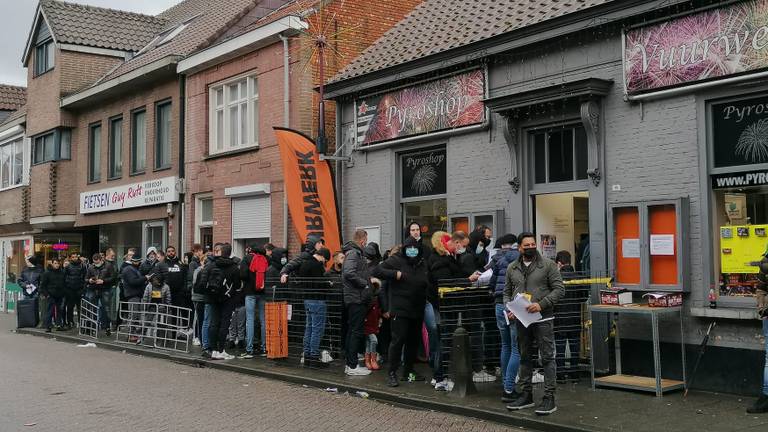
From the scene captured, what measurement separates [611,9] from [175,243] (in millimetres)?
13795

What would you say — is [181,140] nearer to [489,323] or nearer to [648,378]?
[489,323]

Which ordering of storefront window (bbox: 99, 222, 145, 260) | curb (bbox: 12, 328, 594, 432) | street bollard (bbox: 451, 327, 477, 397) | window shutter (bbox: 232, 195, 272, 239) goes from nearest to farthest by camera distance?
curb (bbox: 12, 328, 594, 432), street bollard (bbox: 451, 327, 477, 397), window shutter (bbox: 232, 195, 272, 239), storefront window (bbox: 99, 222, 145, 260)

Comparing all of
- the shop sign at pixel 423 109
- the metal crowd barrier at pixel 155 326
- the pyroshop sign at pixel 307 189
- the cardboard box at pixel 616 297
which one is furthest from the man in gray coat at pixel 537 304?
the metal crowd barrier at pixel 155 326

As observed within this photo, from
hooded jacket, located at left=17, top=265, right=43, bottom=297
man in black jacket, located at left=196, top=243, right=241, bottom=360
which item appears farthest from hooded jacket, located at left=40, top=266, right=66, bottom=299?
man in black jacket, located at left=196, top=243, right=241, bottom=360

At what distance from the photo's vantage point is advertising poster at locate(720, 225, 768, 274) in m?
9.38

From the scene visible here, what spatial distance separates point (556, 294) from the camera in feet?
27.7

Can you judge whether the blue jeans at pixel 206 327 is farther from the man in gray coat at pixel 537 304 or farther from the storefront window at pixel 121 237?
the storefront window at pixel 121 237

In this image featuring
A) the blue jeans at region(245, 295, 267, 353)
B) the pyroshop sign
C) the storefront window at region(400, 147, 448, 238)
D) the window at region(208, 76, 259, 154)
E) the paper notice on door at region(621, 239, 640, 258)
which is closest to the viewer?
the paper notice on door at region(621, 239, 640, 258)

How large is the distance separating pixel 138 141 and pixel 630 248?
16543mm

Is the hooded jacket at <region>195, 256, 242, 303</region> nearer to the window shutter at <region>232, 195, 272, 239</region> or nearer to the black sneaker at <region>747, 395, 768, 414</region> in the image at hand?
the window shutter at <region>232, 195, 272, 239</region>

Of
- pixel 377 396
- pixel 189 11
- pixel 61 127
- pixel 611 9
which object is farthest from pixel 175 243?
pixel 611 9

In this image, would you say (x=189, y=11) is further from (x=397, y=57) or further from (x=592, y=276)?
(x=592, y=276)

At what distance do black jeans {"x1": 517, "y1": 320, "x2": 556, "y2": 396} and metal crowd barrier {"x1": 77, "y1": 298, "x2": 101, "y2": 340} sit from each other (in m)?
11.9

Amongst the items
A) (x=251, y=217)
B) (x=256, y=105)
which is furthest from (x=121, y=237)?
(x=256, y=105)
